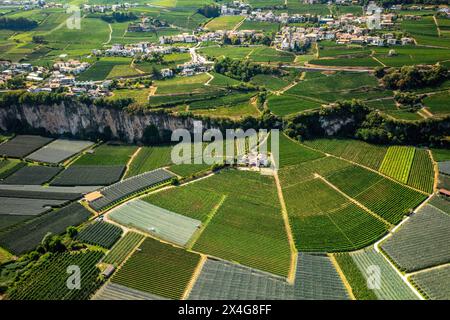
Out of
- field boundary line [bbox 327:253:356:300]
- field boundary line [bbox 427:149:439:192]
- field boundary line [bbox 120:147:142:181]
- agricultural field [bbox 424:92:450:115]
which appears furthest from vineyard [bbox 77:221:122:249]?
agricultural field [bbox 424:92:450:115]

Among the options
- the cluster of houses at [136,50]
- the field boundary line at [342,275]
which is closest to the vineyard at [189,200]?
the field boundary line at [342,275]

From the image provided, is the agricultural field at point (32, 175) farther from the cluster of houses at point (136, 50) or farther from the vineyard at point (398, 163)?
the vineyard at point (398, 163)

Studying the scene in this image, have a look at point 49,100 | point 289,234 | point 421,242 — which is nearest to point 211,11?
point 49,100

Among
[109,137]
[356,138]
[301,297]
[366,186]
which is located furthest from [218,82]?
[301,297]

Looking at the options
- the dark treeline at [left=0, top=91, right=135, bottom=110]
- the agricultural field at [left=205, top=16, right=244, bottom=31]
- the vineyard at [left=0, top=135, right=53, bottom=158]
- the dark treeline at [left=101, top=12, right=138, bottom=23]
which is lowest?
the vineyard at [left=0, top=135, right=53, bottom=158]

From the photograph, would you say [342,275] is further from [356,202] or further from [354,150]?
[354,150]

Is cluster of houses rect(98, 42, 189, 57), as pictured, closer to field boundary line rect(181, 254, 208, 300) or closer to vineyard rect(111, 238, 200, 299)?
vineyard rect(111, 238, 200, 299)
